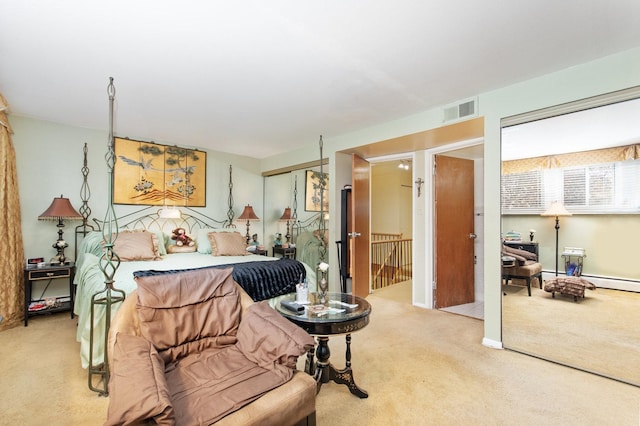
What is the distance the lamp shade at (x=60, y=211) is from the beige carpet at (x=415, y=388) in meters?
1.35

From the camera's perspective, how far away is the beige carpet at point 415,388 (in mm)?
1926

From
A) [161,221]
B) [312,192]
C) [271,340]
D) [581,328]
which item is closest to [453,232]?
[581,328]

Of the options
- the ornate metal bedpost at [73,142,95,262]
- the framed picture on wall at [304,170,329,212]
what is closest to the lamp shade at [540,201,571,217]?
the framed picture on wall at [304,170,329,212]

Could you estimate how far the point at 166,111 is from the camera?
3570mm

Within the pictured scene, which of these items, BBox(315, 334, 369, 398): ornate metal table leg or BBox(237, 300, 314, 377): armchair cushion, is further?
BBox(315, 334, 369, 398): ornate metal table leg

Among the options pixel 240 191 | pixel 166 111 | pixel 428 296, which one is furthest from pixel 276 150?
pixel 428 296

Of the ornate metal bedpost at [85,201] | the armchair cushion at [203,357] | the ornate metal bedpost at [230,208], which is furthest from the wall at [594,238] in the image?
the ornate metal bedpost at [85,201]

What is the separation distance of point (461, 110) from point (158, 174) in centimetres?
443

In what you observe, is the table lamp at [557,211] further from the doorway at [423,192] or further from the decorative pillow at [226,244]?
the decorative pillow at [226,244]

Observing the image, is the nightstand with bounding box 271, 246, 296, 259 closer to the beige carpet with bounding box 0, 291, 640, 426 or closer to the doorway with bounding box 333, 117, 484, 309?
the doorway with bounding box 333, 117, 484, 309

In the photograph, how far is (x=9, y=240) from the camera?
3.41 metres

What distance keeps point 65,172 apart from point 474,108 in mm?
5160

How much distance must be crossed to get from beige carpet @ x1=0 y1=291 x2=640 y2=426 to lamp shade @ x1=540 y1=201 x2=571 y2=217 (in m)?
1.32

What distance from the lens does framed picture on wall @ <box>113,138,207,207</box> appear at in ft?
14.8
